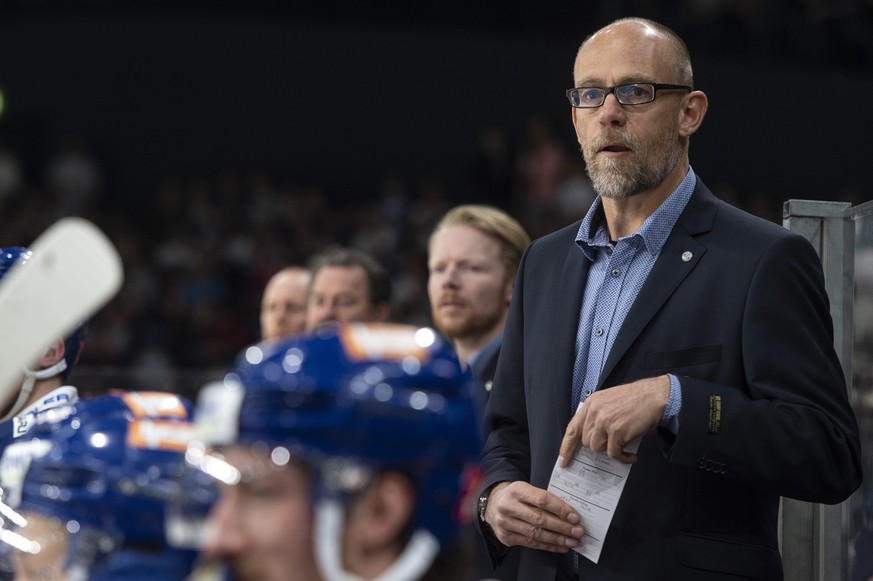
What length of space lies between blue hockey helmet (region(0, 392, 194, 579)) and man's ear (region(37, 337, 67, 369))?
733 millimetres

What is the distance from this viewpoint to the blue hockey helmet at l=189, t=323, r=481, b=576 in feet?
5.11

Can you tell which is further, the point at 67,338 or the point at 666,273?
the point at 67,338

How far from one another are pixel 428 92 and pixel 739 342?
9.42 m

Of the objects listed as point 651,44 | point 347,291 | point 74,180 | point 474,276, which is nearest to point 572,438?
point 651,44

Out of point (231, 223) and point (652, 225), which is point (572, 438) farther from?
point (231, 223)

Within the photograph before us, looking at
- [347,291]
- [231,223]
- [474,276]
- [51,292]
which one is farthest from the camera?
[231,223]

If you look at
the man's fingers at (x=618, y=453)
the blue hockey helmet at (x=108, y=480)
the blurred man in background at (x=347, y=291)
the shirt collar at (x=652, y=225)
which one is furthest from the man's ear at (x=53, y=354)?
the blurred man in background at (x=347, y=291)

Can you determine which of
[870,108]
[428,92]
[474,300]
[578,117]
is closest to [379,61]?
[428,92]

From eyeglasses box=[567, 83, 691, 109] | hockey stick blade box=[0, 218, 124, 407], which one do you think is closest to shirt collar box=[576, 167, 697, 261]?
eyeglasses box=[567, 83, 691, 109]

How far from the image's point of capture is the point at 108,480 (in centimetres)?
189

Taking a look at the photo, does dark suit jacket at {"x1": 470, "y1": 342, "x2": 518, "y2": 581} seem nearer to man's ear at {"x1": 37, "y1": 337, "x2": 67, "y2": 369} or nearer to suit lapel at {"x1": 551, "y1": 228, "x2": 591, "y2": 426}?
suit lapel at {"x1": 551, "y1": 228, "x2": 591, "y2": 426}

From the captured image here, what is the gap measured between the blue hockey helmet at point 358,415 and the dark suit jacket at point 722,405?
747 millimetres

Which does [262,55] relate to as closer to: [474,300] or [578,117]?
[474,300]

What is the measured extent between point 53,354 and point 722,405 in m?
1.60
